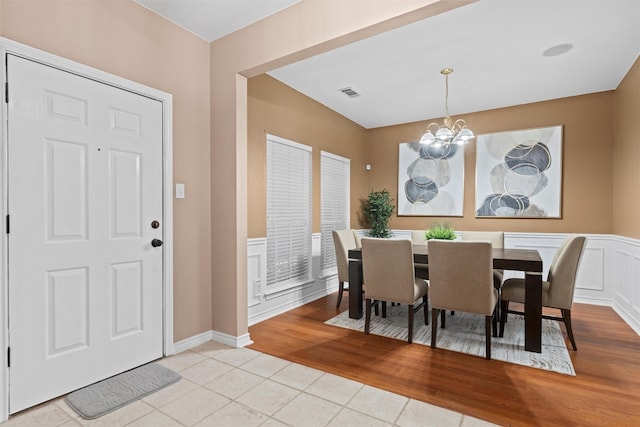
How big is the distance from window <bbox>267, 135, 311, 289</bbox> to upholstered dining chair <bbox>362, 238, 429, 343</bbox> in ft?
4.00

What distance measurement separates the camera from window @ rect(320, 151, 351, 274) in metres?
4.84

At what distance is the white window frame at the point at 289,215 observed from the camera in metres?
3.85

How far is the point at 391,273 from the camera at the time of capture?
308cm

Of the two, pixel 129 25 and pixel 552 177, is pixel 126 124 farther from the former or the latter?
pixel 552 177

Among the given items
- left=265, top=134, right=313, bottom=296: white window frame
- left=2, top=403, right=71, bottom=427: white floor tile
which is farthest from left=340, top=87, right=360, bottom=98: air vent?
left=2, top=403, right=71, bottom=427: white floor tile

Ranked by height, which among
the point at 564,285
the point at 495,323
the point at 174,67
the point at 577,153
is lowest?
the point at 495,323

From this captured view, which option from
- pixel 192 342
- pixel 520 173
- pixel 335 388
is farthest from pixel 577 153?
pixel 192 342

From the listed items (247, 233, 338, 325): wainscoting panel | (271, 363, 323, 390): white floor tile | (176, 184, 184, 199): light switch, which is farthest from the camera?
(247, 233, 338, 325): wainscoting panel

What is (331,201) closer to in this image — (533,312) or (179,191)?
(179,191)

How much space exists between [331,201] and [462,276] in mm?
2655

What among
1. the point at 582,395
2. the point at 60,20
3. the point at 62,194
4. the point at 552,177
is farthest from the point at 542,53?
the point at 62,194

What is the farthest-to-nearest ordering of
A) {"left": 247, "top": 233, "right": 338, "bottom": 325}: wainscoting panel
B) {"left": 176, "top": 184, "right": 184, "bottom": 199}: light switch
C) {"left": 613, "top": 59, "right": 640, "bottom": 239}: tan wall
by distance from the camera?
1. {"left": 247, "top": 233, "right": 338, "bottom": 325}: wainscoting panel
2. {"left": 613, "top": 59, "right": 640, "bottom": 239}: tan wall
3. {"left": 176, "top": 184, "right": 184, "bottom": 199}: light switch

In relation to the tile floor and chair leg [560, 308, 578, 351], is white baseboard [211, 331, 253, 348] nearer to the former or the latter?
the tile floor

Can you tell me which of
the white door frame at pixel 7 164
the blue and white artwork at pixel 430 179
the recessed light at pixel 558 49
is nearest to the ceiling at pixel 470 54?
the recessed light at pixel 558 49
